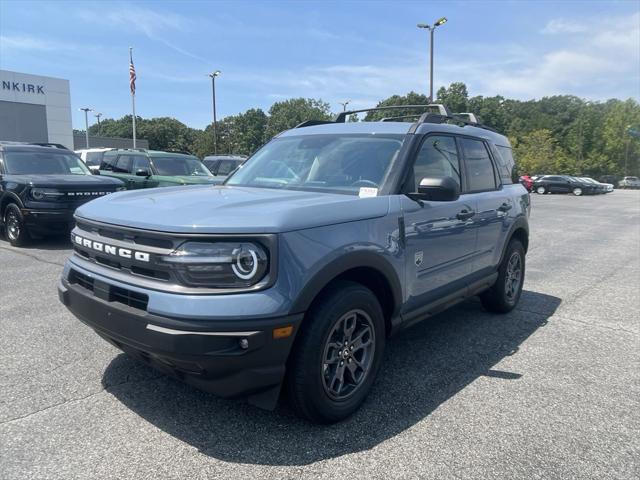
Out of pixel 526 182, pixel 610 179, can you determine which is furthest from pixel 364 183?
pixel 610 179

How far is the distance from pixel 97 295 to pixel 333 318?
1378 mm

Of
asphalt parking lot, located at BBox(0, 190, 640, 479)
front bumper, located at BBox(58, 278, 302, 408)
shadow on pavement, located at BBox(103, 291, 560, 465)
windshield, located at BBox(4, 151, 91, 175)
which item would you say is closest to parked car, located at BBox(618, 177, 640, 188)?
asphalt parking lot, located at BBox(0, 190, 640, 479)

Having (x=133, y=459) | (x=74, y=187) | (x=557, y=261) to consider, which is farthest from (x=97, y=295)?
(x=557, y=261)

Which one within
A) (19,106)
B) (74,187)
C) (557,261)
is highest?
(19,106)

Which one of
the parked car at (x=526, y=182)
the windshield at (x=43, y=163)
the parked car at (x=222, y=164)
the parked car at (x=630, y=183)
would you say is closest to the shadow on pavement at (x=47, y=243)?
the windshield at (x=43, y=163)

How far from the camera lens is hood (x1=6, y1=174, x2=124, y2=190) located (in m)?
8.11

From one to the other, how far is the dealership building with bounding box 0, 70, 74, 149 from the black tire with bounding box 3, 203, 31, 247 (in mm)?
26666

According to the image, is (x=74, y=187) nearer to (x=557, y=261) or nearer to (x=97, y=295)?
(x=97, y=295)

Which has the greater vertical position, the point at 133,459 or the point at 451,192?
the point at 451,192

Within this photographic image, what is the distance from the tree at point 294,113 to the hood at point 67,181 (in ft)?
237

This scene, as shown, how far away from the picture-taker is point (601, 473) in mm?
2547

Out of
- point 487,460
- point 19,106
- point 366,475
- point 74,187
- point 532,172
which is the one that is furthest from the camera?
point 532,172

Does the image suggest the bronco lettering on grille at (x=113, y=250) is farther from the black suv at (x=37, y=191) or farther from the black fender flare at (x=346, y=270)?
the black suv at (x=37, y=191)

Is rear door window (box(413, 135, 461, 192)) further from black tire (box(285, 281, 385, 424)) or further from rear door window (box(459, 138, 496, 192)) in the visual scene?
black tire (box(285, 281, 385, 424))
